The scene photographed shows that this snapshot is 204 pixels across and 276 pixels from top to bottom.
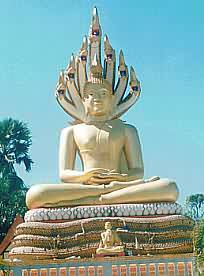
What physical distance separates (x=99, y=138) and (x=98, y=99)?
934mm

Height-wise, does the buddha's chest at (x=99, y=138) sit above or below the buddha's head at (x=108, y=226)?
above

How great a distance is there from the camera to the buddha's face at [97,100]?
45.1 ft

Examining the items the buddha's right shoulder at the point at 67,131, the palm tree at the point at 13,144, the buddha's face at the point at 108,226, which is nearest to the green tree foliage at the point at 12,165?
the palm tree at the point at 13,144

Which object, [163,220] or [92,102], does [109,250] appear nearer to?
[163,220]

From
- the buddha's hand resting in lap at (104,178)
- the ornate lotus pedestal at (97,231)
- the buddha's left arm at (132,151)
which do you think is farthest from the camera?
the buddha's left arm at (132,151)

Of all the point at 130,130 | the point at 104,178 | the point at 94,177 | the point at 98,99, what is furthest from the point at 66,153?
the point at 130,130

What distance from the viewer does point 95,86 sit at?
13.9 meters

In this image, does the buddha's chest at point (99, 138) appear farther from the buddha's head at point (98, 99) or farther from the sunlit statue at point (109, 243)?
the sunlit statue at point (109, 243)

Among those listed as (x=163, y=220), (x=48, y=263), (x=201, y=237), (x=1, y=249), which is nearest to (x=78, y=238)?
(x=163, y=220)

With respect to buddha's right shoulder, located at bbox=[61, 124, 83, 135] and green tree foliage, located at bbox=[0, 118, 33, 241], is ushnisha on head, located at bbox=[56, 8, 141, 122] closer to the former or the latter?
buddha's right shoulder, located at bbox=[61, 124, 83, 135]

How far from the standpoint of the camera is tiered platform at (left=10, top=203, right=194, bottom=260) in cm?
1181

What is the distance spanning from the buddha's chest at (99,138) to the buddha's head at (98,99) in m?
0.37

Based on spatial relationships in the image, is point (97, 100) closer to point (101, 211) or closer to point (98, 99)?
point (98, 99)

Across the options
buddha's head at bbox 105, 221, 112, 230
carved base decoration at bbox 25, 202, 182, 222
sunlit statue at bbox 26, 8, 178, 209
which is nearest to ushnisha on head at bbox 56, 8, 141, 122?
sunlit statue at bbox 26, 8, 178, 209
